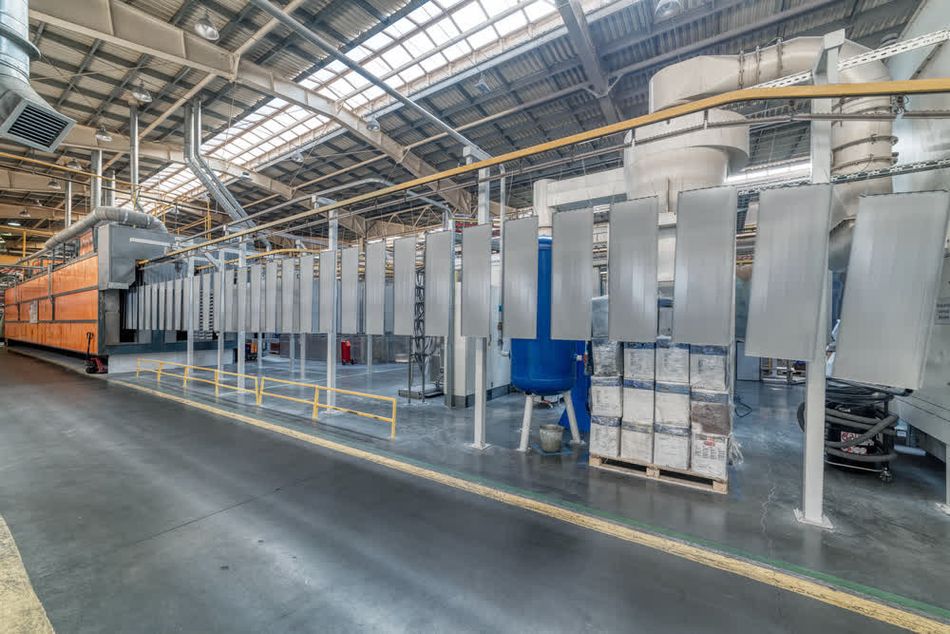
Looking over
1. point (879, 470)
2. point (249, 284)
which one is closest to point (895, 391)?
point (879, 470)

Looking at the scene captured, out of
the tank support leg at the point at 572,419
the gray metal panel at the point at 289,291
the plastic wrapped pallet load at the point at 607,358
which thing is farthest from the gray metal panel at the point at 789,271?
the gray metal panel at the point at 289,291

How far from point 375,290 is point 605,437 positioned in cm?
470

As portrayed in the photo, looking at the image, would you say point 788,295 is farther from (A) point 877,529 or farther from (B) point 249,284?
(B) point 249,284

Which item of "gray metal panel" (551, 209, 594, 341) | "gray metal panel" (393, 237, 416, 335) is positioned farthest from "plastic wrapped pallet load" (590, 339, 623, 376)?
"gray metal panel" (393, 237, 416, 335)

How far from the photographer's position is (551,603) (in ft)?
8.95

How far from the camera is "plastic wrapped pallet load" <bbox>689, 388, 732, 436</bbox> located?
14.9 feet

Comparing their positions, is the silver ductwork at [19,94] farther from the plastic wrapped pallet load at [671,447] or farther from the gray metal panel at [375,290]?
the plastic wrapped pallet load at [671,447]

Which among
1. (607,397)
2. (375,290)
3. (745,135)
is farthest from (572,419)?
(745,135)

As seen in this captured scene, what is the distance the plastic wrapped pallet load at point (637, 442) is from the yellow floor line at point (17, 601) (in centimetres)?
553

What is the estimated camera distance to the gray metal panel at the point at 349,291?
23.9 ft

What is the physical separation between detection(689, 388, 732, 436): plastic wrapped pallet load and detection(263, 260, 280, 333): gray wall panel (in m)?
8.59

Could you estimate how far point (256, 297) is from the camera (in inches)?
367

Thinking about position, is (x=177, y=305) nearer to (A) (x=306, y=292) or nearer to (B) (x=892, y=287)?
(A) (x=306, y=292)

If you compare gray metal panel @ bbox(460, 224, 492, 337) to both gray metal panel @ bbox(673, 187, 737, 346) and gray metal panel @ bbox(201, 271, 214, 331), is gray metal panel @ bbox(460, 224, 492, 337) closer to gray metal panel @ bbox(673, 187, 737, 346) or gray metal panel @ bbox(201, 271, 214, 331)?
gray metal panel @ bbox(673, 187, 737, 346)
